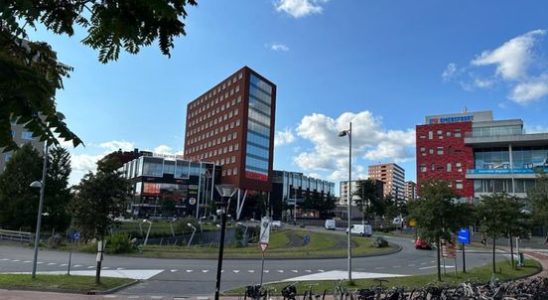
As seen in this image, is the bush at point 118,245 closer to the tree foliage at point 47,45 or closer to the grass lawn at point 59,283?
the grass lawn at point 59,283

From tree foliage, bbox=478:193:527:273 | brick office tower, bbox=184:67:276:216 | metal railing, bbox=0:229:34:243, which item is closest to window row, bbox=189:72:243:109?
brick office tower, bbox=184:67:276:216

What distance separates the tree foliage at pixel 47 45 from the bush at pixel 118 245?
36.6 metres

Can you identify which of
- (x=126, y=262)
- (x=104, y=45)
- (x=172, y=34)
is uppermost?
(x=172, y=34)

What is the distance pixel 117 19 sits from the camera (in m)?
2.51

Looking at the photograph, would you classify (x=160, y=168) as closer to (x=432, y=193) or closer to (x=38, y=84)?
(x=432, y=193)

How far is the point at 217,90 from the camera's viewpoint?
129 meters

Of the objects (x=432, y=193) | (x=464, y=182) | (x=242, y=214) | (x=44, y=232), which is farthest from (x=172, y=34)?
(x=242, y=214)

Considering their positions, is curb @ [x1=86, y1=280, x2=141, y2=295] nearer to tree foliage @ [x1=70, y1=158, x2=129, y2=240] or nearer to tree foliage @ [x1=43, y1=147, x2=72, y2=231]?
tree foliage @ [x1=70, y1=158, x2=129, y2=240]

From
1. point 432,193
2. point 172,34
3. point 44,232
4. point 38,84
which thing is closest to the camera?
point 38,84

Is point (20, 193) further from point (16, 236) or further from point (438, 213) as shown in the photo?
point (438, 213)

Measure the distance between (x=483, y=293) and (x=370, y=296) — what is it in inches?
115

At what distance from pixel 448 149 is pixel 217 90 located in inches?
2613

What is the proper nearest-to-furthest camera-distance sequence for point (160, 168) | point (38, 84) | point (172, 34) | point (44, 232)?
point (38, 84)
point (172, 34)
point (44, 232)
point (160, 168)

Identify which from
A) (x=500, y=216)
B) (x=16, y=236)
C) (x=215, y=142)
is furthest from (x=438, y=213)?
(x=215, y=142)
